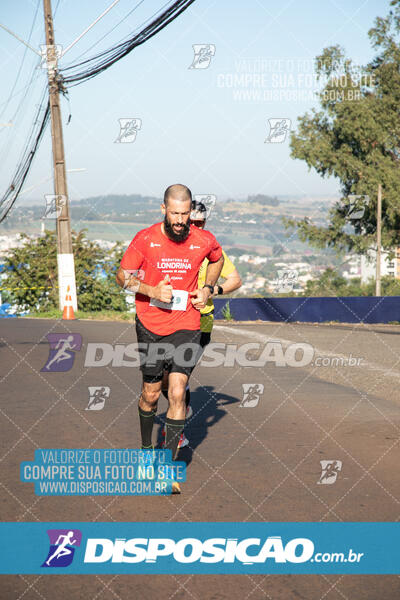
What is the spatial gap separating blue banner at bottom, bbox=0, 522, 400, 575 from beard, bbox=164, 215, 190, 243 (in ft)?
6.61

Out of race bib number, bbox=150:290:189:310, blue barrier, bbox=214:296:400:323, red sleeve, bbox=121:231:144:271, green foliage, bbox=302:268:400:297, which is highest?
red sleeve, bbox=121:231:144:271

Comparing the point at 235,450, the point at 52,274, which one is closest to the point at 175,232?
the point at 235,450

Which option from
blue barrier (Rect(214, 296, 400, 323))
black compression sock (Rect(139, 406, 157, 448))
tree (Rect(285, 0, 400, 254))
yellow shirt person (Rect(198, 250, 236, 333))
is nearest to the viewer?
black compression sock (Rect(139, 406, 157, 448))

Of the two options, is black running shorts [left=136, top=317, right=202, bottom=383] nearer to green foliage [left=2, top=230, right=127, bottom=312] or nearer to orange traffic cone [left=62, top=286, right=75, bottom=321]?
orange traffic cone [left=62, top=286, right=75, bottom=321]

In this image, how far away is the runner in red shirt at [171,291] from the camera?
17.4 feet

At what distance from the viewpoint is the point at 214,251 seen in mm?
5629

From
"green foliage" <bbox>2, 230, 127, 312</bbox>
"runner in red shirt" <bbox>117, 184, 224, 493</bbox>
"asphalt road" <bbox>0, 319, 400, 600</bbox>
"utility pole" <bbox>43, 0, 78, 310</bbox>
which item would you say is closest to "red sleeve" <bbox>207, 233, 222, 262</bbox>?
"runner in red shirt" <bbox>117, 184, 224, 493</bbox>

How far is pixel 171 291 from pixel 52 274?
3189 cm

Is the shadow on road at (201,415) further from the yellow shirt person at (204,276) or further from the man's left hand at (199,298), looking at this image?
the man's left hand at (199,298)

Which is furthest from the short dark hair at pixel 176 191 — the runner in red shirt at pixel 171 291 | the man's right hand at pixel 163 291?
the man's right hand at pixel 163 291

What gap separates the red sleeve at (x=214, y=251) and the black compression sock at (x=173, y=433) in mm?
1256

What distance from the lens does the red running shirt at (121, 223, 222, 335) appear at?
17.5ft

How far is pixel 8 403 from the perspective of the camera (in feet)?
27.8

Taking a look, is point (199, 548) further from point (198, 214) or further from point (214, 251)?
point (198, 214)
